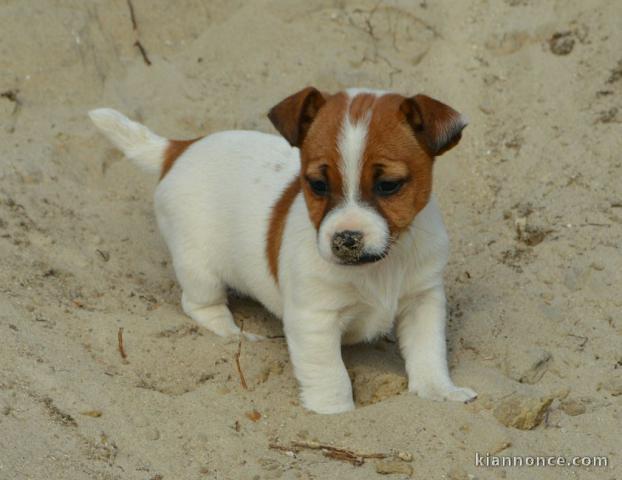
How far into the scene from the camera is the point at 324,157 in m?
5.70

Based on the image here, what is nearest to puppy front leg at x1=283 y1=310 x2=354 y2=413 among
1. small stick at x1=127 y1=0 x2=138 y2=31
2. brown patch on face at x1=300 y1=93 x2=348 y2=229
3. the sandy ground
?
the sandy ground

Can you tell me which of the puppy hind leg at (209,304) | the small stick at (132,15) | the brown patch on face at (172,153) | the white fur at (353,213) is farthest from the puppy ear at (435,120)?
the small stick at (132,15)

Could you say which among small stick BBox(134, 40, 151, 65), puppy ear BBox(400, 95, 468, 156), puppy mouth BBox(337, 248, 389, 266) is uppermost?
puppy ear BBox(400, 95, 468, 156)

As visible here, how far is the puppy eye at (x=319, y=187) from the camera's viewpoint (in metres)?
5.73

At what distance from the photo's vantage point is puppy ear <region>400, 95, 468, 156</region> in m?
5.74

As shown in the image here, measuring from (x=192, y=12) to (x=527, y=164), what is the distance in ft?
11.3

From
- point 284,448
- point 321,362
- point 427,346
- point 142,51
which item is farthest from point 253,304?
point 142,51

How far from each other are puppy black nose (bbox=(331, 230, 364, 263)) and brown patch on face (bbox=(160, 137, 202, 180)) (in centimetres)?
251

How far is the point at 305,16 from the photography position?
10.1 metres

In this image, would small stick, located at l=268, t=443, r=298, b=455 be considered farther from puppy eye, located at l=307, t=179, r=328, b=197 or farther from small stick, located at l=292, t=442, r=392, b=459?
puppy eye, located at l=307, t=179, r=328, b=197

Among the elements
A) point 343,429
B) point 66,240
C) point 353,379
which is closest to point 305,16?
point 66,240

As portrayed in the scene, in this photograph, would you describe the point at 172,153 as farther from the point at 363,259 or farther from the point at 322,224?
the point at 363,259

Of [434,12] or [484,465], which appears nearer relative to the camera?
[484,465]

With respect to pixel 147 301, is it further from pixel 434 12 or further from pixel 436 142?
pixel 434 12
